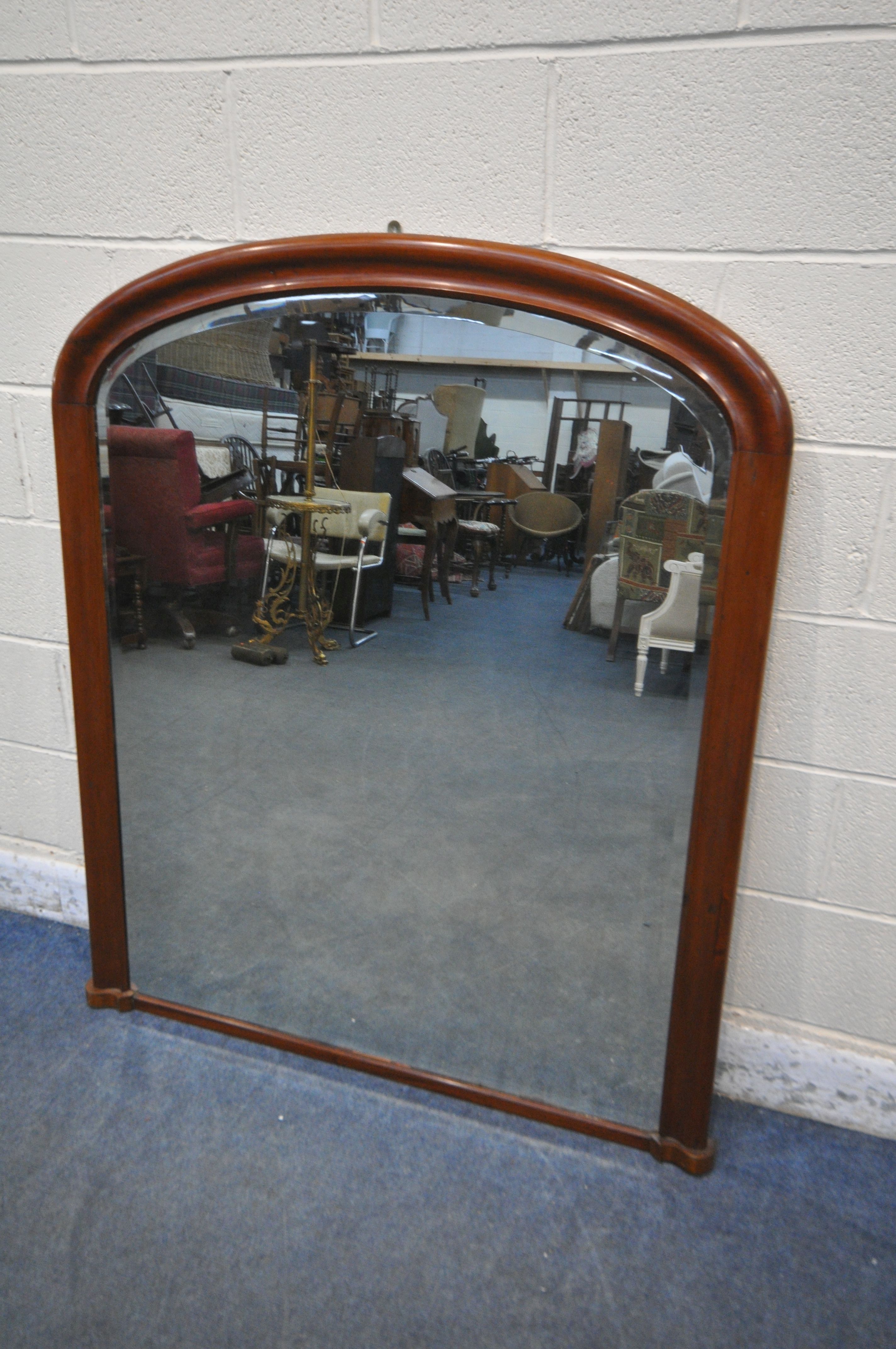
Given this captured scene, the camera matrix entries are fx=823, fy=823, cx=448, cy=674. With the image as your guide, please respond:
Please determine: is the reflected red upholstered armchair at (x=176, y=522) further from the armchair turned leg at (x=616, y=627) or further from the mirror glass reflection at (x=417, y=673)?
the armchair turned leg at (x=616, y=627)

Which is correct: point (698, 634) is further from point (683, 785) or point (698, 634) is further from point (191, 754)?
point (191, 754)

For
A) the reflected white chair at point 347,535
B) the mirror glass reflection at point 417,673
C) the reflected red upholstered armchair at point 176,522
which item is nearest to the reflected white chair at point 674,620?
the mirror glass reflection at point 417,673

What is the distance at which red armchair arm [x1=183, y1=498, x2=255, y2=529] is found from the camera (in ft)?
3.81

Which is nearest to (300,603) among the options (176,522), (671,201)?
(176,522)

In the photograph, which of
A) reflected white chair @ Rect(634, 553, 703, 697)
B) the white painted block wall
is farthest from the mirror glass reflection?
the white painted block wall

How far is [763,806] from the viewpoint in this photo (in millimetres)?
1068

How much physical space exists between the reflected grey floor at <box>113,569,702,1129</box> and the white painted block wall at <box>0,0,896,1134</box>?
0.54 ft

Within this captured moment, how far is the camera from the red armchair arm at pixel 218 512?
116 centimetres

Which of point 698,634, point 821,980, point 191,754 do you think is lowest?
point 821,980

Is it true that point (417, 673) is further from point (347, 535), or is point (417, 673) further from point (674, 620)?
point (674, 620)

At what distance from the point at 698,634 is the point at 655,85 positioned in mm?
603

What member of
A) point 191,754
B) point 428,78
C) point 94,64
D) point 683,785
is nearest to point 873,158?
point 428,78

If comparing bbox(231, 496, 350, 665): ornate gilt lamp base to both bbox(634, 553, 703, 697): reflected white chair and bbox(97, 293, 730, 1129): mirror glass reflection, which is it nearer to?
bbox(97, 293, 730, 1129): mirror glass reflection

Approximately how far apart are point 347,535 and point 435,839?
0.44m
